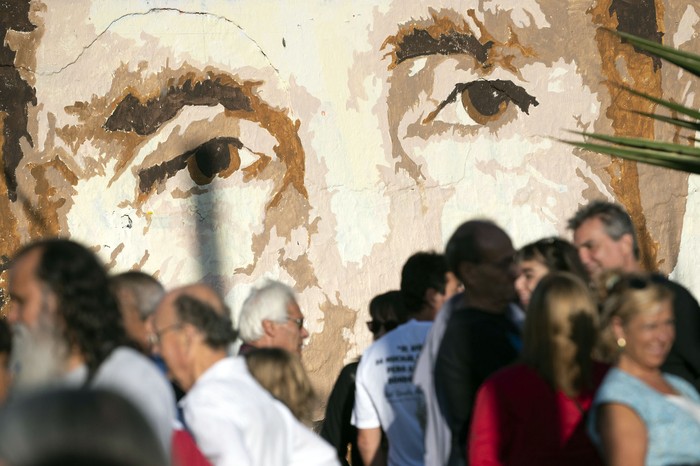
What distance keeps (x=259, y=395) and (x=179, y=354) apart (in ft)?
0.82

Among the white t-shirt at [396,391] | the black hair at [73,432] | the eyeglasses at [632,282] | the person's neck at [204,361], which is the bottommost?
the white t-shirt at [396,391]

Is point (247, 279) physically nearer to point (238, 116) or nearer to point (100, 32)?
point (238, 116)

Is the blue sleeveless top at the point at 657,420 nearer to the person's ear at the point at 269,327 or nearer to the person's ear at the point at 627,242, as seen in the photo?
the person's ear at the point at 627,242

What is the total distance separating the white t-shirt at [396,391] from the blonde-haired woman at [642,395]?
127 centimetres

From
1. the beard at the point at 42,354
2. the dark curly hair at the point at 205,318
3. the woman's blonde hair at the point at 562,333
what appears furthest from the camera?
the woman's blonde hair at the point at 562,333

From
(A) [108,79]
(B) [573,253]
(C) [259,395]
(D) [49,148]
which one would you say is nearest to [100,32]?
(A) [108,79]

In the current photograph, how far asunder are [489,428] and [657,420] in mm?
545

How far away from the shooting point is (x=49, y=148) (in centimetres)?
698

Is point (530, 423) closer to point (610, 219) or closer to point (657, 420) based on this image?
point (657, 420)

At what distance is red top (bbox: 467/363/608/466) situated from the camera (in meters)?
3.28

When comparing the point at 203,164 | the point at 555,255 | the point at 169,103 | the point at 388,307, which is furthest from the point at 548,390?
the point at 169,103

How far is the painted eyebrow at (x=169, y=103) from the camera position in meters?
7.07

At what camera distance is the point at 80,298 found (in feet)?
7.97

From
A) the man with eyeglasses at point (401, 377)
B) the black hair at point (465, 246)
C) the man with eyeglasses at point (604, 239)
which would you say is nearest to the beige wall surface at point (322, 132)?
the man with eyeglasses at point (401, 377)
